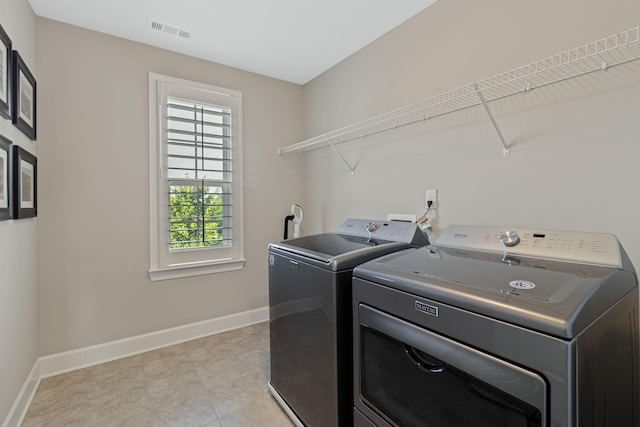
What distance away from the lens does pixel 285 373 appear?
1.73m

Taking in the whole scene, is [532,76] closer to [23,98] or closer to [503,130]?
[503,130]

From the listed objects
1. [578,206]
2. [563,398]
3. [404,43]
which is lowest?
[563,398]

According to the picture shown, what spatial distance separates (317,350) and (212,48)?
7.76 ft

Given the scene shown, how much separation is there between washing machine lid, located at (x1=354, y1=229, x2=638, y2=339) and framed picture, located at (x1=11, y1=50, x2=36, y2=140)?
1.95m

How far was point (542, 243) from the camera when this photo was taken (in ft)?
3.89

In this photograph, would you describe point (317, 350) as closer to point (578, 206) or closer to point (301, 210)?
point (578, 206)

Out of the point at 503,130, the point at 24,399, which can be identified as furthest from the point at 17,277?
the point at 503,130

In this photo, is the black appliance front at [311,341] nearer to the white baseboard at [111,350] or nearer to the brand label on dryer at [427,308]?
the brand label on dryer at [427,308]

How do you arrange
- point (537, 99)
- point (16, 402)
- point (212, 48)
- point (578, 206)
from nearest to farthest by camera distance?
point (578, 206) → point (537, 99) → point (16, 402) → point (212, 48)

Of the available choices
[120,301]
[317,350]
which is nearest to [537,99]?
[317,350]

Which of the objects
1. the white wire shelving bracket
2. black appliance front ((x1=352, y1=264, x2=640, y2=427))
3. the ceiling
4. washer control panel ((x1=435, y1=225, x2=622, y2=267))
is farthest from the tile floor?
the ceiling

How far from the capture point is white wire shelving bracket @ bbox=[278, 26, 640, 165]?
1.18 m

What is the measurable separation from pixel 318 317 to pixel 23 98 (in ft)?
6.74

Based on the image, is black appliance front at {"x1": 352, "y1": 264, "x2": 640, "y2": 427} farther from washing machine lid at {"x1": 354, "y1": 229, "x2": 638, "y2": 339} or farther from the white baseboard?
the white baseboard
